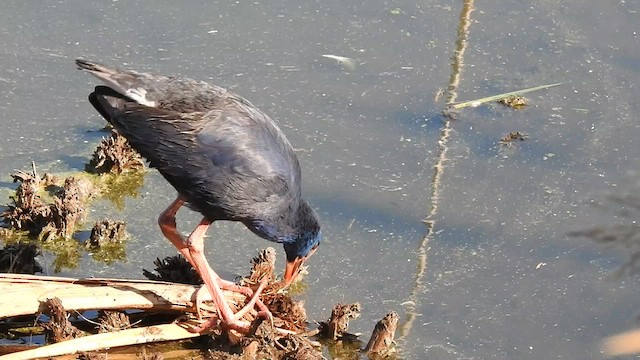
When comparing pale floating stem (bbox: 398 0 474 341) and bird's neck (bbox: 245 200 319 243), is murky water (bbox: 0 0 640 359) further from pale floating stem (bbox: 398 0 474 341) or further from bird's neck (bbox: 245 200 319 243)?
bird's neck (bbox: 245 200 319 243)

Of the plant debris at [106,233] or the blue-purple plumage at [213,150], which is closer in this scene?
the blue-purple plumage at [213,150]

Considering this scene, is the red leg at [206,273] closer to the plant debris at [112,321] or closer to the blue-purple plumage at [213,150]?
the blue-purple plumage at [213,150]

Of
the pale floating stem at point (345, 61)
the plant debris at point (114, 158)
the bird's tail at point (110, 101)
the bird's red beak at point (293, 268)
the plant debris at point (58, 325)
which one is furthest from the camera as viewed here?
the pale floating stem at point (345, 61)

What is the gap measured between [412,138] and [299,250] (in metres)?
1.42

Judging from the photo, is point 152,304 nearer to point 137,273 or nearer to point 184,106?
point 137,273

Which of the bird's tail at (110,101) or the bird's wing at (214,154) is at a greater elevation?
the bird's tail at (110,101)

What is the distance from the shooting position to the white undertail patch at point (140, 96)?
14.5ft

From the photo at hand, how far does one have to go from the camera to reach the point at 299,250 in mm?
4527

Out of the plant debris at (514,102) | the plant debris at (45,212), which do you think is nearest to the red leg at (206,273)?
the plant debris at (45,212)

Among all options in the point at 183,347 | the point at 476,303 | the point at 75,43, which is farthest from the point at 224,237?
the point at 75,43

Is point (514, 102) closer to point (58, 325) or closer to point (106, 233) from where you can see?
point (106, 233)

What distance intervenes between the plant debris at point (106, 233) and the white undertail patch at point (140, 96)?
668 mm

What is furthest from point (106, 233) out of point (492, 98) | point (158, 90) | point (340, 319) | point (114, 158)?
point (492, 98)

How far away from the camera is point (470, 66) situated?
6.36 meters
